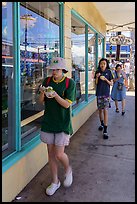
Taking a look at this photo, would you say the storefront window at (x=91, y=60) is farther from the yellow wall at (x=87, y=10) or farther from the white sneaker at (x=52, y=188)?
the white sneaker at (x=52, y=188)

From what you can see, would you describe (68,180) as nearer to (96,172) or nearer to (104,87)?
(96,172)

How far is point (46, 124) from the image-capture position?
3158mm

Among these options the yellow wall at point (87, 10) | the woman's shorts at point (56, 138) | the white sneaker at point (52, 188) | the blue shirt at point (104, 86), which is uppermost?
the yellow wall at point (87, 10)

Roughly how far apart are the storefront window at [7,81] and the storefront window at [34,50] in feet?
1.11

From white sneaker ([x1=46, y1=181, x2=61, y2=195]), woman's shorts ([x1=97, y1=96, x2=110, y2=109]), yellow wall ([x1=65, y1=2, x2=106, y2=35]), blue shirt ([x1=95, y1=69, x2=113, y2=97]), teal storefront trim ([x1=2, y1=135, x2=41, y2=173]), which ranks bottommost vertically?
white sneaker ([x1=46, y1=181, x2=61, y2=195])

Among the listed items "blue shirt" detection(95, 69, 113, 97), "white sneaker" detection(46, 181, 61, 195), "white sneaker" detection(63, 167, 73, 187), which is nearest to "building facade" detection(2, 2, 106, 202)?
"white sneaker" detection(46, 181, 61, 195)

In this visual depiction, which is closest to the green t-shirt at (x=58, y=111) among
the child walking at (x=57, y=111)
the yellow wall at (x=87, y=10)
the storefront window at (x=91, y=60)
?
the child walking at (x=57, y=111)

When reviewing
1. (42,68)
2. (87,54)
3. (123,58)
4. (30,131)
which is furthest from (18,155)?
(123,58)

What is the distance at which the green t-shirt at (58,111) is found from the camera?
308 centimetres

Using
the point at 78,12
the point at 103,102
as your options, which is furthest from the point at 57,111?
the point at 78,12

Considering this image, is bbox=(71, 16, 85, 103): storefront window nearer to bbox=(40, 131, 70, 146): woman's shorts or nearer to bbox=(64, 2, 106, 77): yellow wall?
bbox=(64, 2, 106, 77): yellow wall

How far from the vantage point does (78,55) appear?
22.9 ft

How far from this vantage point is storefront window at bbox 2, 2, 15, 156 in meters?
3.18

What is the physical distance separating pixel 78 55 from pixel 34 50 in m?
2.53
